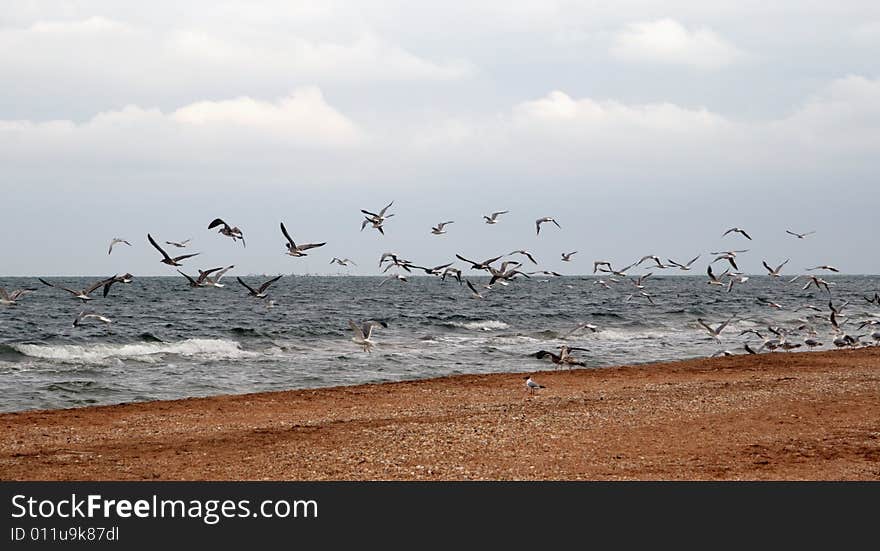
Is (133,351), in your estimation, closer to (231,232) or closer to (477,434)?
(231,232)

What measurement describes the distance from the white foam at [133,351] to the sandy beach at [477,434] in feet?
38.4

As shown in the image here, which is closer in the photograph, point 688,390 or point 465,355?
point 688,390

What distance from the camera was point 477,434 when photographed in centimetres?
1418

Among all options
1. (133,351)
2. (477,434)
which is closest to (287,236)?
(477,434)

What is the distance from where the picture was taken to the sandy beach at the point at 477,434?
11797 mm

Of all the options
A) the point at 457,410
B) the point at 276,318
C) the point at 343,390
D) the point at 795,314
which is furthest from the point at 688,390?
the point at 795,314

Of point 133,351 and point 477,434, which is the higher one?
point 477,434

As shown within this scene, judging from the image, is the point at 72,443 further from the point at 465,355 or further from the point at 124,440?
the point at 465,355

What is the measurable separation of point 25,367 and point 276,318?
24.8m

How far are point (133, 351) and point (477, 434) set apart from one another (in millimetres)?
21512

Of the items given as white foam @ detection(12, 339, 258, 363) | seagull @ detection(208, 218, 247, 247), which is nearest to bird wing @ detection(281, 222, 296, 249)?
seagull @ detection(208, 218, 247, 247)

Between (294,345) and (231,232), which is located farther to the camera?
(294,345)

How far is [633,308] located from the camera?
64.0 meters
